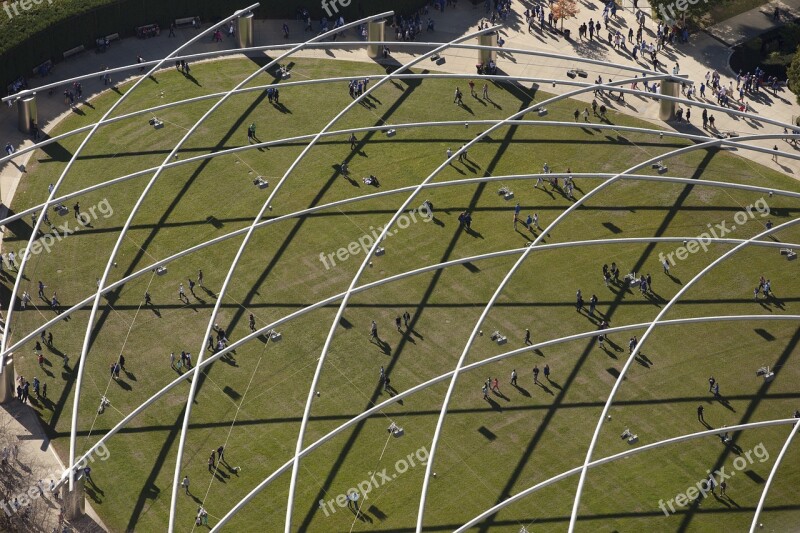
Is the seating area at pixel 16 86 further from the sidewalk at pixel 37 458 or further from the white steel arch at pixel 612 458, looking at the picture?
the white steel arch at pixel 612 458

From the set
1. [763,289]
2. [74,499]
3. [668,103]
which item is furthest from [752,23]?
[74,499]

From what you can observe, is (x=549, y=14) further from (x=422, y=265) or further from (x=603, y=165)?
(x=422, y=265)

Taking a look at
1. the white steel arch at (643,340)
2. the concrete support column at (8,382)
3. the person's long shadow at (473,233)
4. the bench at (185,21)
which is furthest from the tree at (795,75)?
the concrete support column at (8,382)

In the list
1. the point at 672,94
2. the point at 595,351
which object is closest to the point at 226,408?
the point at 595,351

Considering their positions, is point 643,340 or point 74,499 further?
point 643,340

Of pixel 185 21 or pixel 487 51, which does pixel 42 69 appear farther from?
pixel 487 51

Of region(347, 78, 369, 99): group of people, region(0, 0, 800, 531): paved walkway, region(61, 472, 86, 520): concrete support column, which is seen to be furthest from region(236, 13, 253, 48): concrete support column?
region(61, 472, 86, 520): concrete support column
